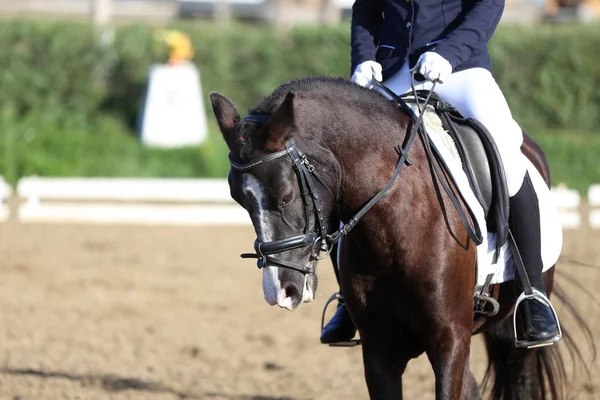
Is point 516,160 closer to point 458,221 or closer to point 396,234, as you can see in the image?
point 458,221

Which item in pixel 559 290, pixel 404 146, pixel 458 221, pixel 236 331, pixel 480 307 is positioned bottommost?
pixel 236 331

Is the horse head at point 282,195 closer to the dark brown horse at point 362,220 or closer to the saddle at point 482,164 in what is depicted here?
the dark brown horse at point 362,220

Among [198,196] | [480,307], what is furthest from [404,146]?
[198,196]

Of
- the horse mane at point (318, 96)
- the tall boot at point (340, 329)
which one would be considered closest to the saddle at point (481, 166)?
the horse mane at point (318, 96)

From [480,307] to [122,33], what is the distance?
40.1 ft

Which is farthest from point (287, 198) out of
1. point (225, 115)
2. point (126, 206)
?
point (126, 206)

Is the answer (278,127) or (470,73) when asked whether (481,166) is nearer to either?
(470,73)

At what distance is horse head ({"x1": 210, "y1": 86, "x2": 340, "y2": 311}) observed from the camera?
3076 millimetres

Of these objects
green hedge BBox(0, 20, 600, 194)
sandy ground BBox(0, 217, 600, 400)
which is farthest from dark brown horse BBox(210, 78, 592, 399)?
green hedge BBox(0, 20, 600, 194)

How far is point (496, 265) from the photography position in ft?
13.1

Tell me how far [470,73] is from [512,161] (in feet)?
1.41

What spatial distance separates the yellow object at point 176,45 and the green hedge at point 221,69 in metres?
0.37

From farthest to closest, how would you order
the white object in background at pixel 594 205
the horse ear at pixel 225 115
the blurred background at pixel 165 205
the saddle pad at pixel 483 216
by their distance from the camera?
the white object in background at pixel 594 205 < the blurred background at pixel 165 205 < the saddle pad at pixel 483 216 < the horse ear at pixel 225 115

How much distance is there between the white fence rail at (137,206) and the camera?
11.8 m
